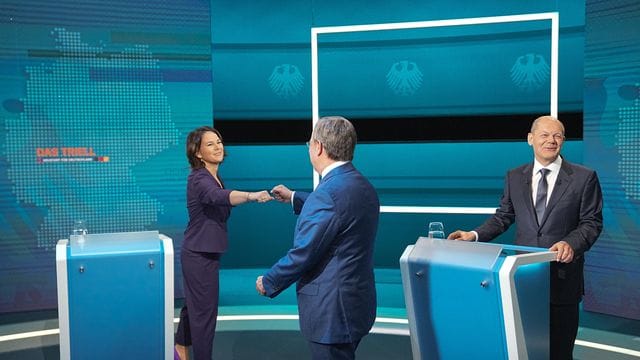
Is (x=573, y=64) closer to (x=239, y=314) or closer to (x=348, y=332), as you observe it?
(x=239, y=314)

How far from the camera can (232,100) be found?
6.26m

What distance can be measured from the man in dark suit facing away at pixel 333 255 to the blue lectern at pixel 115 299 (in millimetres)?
687

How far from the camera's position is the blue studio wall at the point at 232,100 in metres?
5.38

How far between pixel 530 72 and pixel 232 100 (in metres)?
2.92

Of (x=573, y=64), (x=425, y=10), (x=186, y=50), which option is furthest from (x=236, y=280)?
(x=573, y=64)

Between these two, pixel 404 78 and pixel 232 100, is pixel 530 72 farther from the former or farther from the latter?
pixel 232 100

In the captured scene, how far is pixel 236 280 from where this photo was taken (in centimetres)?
623

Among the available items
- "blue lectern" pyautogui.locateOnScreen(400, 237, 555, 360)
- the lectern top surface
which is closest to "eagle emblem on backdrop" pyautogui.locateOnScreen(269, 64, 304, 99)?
the lectern top surface

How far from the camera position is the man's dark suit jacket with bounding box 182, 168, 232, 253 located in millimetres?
3576

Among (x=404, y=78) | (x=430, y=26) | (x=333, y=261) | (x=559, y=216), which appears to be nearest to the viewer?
(x=333, y=261)

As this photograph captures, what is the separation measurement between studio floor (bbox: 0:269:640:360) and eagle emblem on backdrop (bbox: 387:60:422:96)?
77.6 inches

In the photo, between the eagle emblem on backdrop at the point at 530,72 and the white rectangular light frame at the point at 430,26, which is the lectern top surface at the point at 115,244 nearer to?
the white rectangular light frame at the point at 430,26

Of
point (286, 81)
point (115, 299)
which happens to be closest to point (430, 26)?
point (286, 81)

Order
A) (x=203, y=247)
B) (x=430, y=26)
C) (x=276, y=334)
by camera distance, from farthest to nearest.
→ (x=430, y=26), (x=276, y=334), (x=203, y=247)
